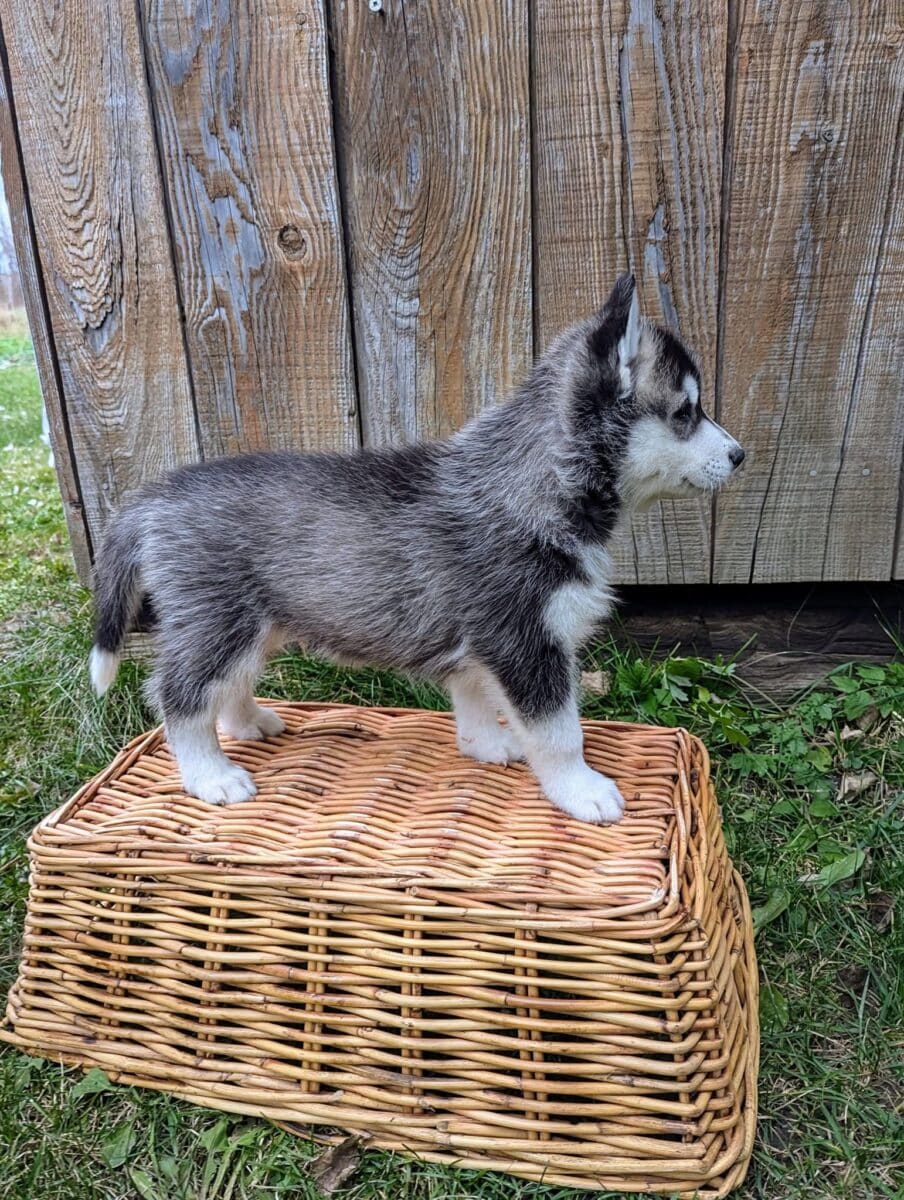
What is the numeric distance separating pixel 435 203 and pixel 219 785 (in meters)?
1.87

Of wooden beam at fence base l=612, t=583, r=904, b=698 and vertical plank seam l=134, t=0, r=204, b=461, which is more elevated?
vertical plank seam l=134, t=0, r=204, b=461

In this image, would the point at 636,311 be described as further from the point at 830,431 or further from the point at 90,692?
the point at 90,692

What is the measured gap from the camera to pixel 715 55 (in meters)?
2.88

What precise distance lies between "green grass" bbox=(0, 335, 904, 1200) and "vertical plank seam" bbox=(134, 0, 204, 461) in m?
0.92

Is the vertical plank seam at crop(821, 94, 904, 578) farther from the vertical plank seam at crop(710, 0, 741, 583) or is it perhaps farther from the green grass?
the green grass

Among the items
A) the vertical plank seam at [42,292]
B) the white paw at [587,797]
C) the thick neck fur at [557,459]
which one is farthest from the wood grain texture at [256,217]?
the white paw at [587,797]

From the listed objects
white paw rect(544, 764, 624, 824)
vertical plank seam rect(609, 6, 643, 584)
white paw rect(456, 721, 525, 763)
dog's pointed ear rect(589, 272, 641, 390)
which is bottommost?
white paw rect(456, 721, 525, 763)

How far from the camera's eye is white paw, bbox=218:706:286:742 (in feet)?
9.46

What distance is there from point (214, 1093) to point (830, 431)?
8.67 feet

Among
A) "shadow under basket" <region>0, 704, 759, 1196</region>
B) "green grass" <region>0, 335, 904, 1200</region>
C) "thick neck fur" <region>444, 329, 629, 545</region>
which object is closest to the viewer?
"shadow under basket" <region>0, 704, 759, 1196</region>

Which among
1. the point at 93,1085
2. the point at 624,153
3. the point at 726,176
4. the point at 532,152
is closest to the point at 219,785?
the point at 93,1085

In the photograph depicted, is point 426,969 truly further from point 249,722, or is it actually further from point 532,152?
point 532,152

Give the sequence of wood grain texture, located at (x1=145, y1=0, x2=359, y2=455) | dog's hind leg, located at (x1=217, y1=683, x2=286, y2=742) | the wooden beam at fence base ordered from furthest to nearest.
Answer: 1. the wooden beam at fence base
2. wood grain texture, located at (x1=145, y1=0, x2=359, y2=455)
3. dog's hind leg, located at (x1=217, y1=683, x2=286, y2=742)

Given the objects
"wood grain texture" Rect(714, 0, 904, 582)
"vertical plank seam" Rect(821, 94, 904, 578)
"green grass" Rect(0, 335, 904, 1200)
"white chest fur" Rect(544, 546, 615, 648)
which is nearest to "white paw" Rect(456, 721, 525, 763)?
"white chest fur" Rect(544, 546, 615, 648)
